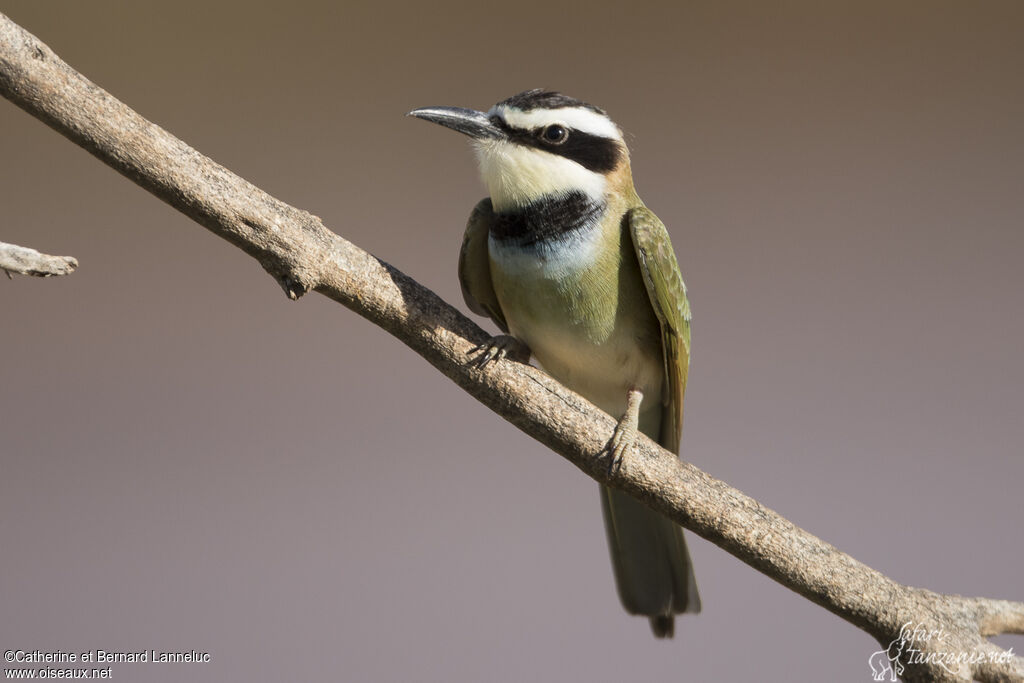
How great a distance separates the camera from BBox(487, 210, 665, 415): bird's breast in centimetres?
123

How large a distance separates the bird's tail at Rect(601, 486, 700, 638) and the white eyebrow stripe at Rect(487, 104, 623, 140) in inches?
22.1

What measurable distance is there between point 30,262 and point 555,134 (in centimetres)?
66

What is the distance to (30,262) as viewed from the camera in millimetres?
818

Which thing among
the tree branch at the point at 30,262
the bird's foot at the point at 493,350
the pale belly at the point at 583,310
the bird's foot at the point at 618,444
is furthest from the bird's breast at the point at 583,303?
the tree branch at the point at 30,262

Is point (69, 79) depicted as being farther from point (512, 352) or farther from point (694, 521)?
point (694, 521)

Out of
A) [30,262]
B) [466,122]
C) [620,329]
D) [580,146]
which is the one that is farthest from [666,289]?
[30,262]

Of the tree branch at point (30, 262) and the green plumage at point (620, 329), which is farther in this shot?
the green plumage at point (620, 329)

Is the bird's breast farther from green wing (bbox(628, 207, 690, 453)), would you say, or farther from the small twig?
the small twig

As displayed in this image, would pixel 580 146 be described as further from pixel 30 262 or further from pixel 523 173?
pixel 30 262

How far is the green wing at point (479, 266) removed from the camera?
1322 millimetres

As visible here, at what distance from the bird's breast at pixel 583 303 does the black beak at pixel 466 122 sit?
5.3 inches

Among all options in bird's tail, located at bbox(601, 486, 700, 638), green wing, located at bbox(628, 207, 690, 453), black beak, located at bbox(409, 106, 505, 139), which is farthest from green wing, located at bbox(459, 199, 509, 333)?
bird's tail, located at bbox(601, 486, 700, 638)

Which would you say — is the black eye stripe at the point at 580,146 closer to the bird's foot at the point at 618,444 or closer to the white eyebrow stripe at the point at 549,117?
the white eyebrow stripe at the point at 549,117

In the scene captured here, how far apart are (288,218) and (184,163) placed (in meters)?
0.11
